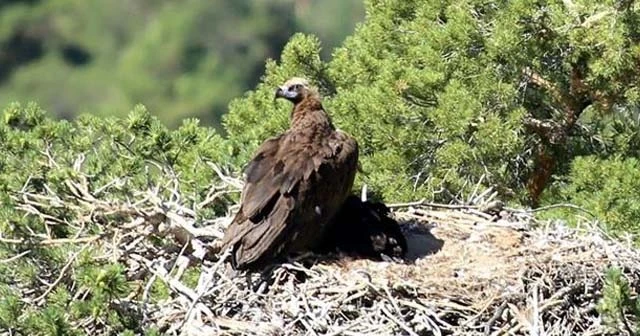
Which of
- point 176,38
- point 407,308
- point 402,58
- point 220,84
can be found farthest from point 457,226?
point 176,38

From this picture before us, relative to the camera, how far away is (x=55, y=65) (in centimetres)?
5150

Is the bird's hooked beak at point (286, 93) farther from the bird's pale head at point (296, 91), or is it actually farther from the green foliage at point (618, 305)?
the green foliage at point (618, 305)

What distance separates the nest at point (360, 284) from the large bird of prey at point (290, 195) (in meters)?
0.12

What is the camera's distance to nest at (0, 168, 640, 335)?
7.52m

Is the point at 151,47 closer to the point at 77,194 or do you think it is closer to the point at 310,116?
the point at 310,116

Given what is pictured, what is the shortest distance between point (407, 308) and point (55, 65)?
4496cm

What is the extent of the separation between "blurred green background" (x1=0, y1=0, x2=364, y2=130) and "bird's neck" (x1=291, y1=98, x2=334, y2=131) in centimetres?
3448

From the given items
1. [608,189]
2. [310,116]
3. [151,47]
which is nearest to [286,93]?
[310,116]

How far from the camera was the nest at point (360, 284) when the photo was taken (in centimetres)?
752

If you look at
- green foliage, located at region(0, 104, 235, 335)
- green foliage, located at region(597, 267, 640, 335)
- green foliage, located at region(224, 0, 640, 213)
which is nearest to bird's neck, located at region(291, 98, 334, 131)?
green foliage, located at region(0, 104, 235, 335)

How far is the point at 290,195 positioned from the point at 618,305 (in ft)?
6.11

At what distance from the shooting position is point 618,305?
6.96 meters

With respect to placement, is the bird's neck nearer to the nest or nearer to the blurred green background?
the nest

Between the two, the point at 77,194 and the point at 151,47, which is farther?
the point at 151,47
